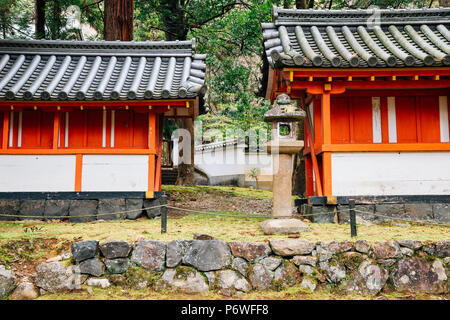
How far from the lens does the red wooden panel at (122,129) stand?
29.5 feet

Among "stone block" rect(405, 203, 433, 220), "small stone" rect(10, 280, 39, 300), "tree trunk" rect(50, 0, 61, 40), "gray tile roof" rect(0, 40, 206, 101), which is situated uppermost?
"tree trunk" rect(50, 0, 61, 40)

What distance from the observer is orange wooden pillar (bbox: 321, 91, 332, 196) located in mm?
7527

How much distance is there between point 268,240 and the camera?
18.7 feet

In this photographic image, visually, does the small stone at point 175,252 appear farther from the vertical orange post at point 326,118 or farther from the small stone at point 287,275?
the vertical orange post at point 326,118

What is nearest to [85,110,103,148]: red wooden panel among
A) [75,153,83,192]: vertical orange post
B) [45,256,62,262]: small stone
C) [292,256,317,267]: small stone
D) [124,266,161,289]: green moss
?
[75,153,83,192]: vertical orange post

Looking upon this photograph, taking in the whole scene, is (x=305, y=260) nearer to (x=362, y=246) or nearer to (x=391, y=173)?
(x=362, y=246)

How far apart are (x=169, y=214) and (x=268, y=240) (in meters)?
4.93

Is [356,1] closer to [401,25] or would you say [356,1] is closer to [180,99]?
[401,25]

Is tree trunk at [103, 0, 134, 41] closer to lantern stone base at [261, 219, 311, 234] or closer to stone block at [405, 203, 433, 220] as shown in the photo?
lantern stone base at [261, 219, 311, 234]

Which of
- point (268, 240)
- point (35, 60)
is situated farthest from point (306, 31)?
point (35, 60)

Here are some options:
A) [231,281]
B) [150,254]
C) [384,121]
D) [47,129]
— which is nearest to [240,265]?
[231,281]

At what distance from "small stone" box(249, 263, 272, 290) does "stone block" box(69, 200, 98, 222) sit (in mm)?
4564

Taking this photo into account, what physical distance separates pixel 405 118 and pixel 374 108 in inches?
30.1

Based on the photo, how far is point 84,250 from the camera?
18.6ft
